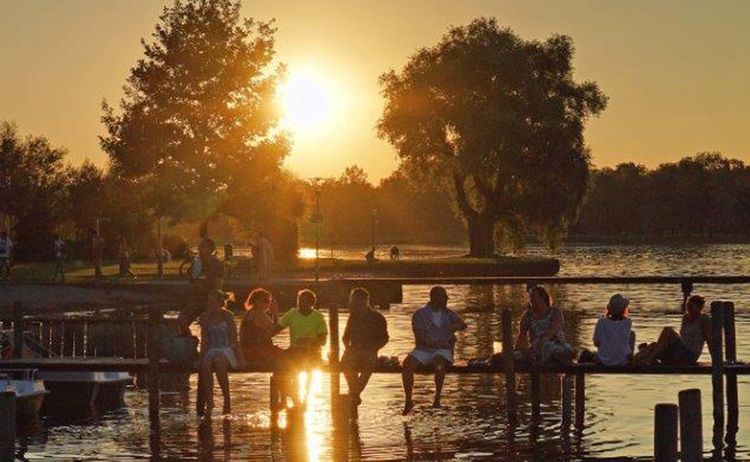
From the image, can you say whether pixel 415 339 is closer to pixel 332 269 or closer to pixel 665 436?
pixel 665 436

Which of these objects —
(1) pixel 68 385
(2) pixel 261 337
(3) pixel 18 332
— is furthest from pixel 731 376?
(3) pixel 18 332

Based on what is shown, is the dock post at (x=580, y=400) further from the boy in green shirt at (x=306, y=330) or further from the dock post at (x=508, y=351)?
the boy in green shirt at (x=306, y=330)

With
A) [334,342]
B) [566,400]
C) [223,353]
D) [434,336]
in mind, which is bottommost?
[566,400]

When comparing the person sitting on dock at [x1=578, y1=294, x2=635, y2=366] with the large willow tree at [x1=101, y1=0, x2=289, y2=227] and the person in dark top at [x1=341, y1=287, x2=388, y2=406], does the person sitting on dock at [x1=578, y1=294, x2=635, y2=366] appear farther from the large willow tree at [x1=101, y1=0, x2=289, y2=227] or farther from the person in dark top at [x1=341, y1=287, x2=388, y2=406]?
the large willow tree at [x1=101, y1=0, x2=289, y2=227]

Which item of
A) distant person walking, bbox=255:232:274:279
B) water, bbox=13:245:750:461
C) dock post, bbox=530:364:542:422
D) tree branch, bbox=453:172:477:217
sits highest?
tree branch, bbox=453:172:477:217

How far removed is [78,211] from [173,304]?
39.9 meters

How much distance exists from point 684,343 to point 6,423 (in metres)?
10.6

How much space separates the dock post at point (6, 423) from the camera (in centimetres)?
1306

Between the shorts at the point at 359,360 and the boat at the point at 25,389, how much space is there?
14.4 feet

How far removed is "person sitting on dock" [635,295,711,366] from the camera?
2069cm

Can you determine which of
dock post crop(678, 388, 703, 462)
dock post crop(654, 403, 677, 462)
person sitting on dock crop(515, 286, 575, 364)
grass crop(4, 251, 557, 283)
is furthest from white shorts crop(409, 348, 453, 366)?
grass crop(4, 251, 557, 283)

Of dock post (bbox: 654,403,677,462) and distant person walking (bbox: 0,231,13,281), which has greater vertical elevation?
distant person walking (bbox: 0,231,13,281)

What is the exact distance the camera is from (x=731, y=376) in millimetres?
22609

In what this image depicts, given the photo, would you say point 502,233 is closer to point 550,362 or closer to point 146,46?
point 146,46
